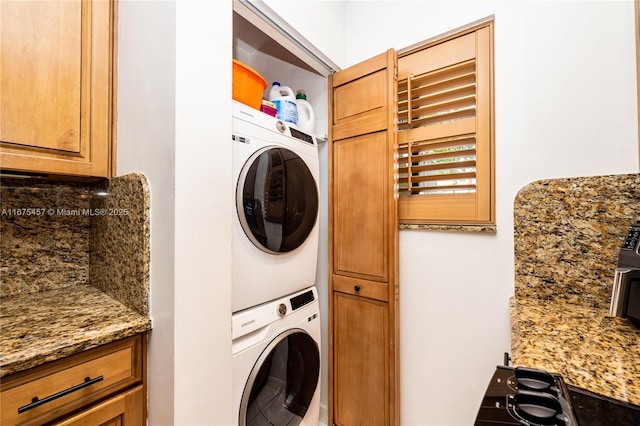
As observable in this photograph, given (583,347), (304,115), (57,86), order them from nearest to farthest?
(583,347) → (57,86) → (304,115)

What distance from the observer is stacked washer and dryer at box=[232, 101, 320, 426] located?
1.06 m

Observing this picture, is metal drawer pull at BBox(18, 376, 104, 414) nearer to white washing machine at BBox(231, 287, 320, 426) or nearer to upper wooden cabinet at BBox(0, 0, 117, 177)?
white washing machine at BBox(231, 287, 320, 426)

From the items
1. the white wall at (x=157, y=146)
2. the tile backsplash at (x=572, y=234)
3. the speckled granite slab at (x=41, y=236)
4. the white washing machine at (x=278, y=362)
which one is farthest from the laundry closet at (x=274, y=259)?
the tile backsplash at (x=572, y=234)

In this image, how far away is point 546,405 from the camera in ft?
1.44

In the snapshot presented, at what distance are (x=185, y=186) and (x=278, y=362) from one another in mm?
903

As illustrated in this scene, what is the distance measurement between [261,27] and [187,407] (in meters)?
1.45

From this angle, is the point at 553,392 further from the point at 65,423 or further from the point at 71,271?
the point at 71,271

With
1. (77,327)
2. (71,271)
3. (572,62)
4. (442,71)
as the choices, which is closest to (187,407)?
(77,327)

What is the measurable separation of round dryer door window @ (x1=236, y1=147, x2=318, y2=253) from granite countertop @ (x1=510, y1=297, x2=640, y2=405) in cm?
88

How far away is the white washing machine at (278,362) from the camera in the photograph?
3.42ft

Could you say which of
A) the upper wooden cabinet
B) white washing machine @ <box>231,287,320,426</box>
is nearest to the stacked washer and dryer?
white washing machine @ <box>231,287,320,426</box>

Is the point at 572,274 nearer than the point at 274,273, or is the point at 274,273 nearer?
the point at 572,274

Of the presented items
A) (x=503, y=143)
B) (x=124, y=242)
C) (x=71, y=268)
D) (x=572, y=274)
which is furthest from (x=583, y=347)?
(x=71, y=268)

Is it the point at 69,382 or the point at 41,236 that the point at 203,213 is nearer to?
the point at 69,382
